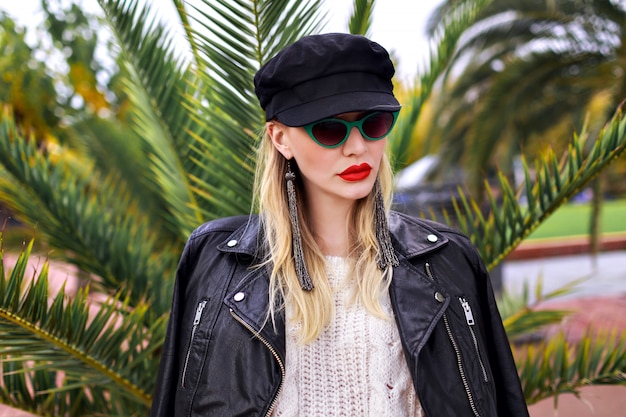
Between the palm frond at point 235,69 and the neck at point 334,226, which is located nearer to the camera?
the neck at point 334,226

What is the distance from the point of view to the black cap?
60.0 inches

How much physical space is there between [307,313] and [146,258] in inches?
59.5

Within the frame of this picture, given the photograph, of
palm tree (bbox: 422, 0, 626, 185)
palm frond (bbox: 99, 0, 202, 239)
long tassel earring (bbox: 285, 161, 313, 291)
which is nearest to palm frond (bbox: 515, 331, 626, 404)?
long tassel earring (bbox: 285, 161, 313, 291)

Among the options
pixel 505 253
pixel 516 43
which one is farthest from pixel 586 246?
pixel 505 253

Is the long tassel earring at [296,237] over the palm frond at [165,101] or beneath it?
beneath

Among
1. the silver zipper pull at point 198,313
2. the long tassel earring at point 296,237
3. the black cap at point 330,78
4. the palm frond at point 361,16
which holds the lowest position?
the silver zipper pull at point 198,313

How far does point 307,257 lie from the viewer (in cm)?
172

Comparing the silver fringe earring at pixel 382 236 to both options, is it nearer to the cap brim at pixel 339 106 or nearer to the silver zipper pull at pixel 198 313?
the cap brim at pixel 339 106

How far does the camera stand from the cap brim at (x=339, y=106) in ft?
4.94

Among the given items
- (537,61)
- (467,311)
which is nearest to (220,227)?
(467,311)

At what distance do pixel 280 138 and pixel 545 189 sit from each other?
1235mm

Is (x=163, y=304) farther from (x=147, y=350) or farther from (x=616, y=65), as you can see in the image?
(x=616, y=65)

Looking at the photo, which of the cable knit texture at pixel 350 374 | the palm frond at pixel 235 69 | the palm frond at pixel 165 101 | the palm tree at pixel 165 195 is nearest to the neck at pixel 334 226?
the cable knit texture at pixel 350 374

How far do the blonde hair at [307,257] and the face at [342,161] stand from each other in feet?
0.47
